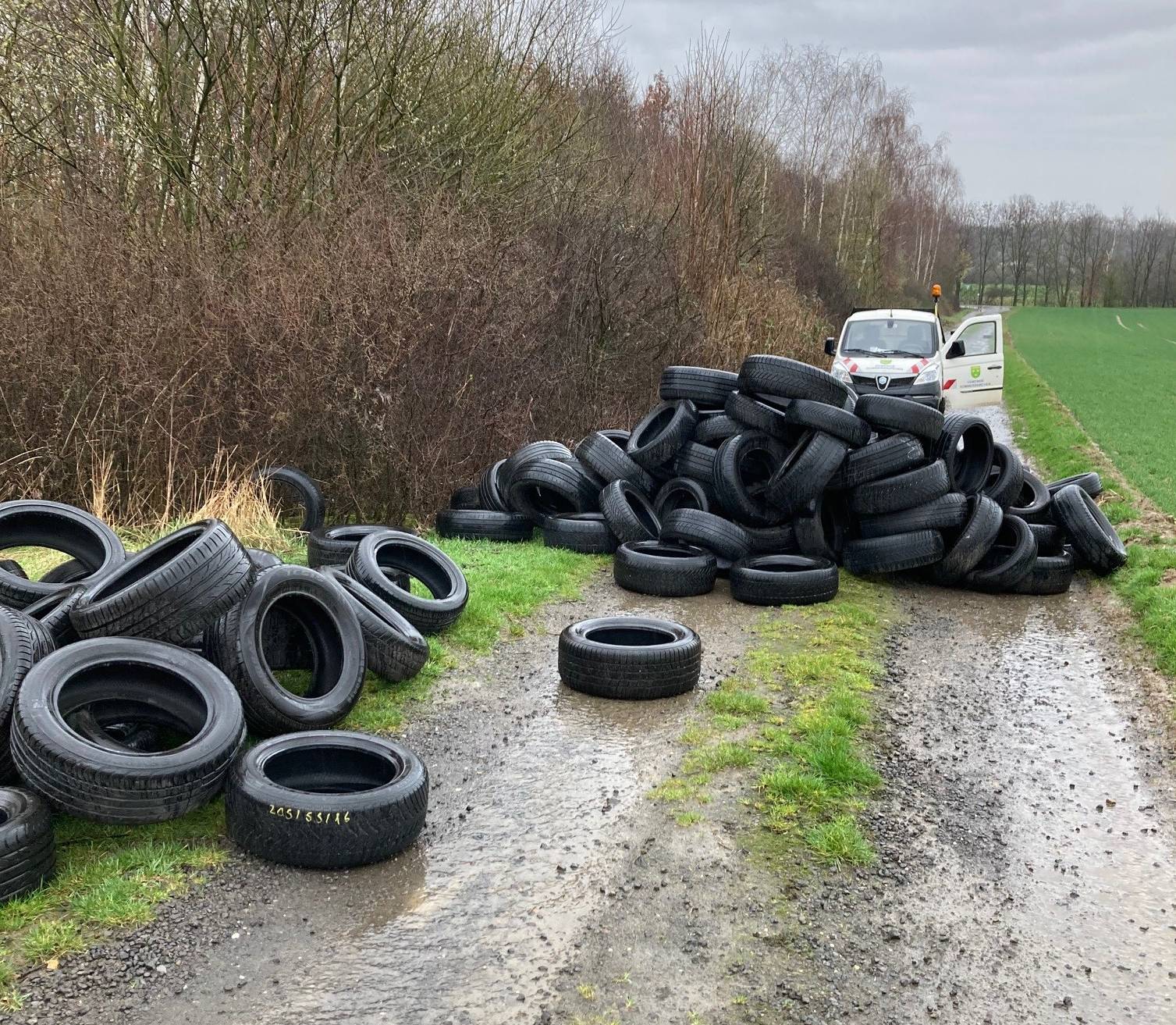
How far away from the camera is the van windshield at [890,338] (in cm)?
2048

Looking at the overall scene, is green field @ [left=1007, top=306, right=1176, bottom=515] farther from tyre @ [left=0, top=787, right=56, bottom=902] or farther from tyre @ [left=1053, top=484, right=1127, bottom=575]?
tyre @ [left=0, top=787, right=56, bottom=902]

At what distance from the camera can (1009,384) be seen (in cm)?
3406

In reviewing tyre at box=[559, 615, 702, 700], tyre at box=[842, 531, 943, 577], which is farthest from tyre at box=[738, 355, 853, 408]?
tyre at box=[559, 615, 702, 700]

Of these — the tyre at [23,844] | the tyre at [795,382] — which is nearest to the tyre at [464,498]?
the tyre at [795,382]

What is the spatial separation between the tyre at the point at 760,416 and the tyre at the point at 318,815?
660 cm

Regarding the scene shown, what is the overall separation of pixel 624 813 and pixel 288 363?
23.3 feet

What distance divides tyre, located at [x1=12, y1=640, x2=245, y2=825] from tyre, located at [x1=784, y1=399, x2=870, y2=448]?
264 inches

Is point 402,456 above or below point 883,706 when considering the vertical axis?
above

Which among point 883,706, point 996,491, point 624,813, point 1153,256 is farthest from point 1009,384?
point 1153,256

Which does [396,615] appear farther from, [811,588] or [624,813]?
[811,588]

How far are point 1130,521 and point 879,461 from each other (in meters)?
4.40

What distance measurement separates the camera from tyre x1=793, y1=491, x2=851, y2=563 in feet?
34.1

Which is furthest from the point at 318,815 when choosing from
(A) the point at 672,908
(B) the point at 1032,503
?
(B) the point at 1032,503

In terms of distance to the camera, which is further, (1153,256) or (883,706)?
(1153,256)
